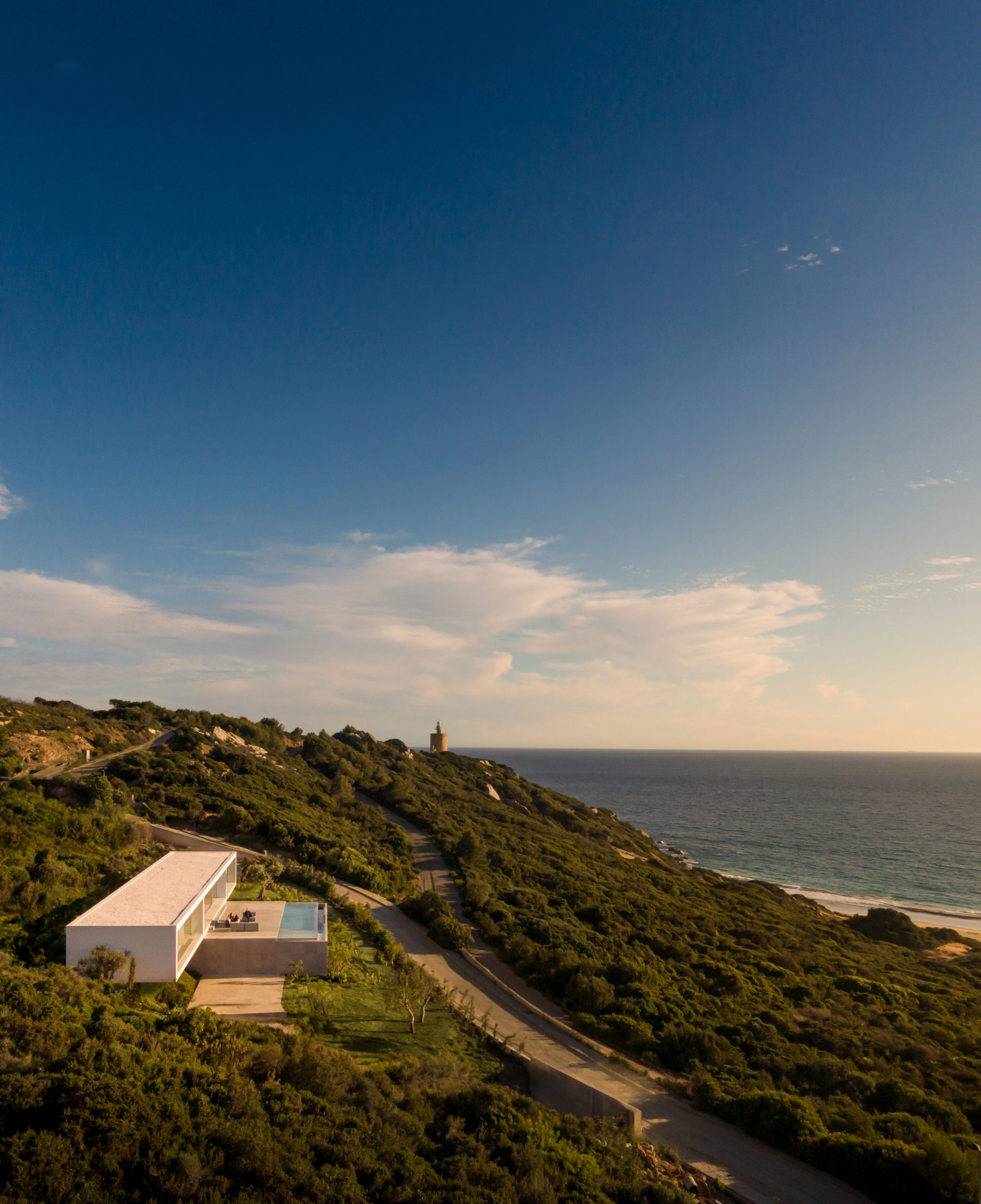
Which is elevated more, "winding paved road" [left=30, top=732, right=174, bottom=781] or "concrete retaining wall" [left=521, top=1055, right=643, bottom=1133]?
"winding paved road" [left=30, top=732, right=174, bottom=781]

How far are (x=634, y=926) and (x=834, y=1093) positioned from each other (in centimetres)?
1452

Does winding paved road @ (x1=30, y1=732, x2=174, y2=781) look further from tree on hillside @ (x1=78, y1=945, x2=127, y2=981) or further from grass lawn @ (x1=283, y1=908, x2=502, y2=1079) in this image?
grass lawn @ (x1=283, y1=908, x2=502, y2=1079)

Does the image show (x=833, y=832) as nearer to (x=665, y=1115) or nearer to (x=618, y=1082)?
(x=618, y=1082)

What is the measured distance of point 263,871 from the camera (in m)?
26.0

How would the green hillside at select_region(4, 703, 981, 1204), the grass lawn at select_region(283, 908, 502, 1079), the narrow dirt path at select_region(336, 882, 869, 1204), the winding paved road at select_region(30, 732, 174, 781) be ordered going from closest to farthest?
the narrow dirt path at select_region(336, 882, 869, 1204), the green hillside at select_region(4, 703, 981, 1204), the grass lawn at select_region(283, 908, 502, 1079), the winding paved road at select_region(30, 732, 174, 781)

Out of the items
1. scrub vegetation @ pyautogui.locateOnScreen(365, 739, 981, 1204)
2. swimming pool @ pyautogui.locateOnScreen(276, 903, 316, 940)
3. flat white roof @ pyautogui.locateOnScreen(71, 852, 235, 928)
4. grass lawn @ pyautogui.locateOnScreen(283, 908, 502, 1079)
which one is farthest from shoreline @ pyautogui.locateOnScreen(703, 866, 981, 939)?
flat white roof @ pyautogui.locateOnScreen(71, 852, 235, 928)

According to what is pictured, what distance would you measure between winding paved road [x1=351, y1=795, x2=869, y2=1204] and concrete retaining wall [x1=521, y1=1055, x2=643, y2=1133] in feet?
1.71

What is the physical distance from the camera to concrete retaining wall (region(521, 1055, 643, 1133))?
13.8 m

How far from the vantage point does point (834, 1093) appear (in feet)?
52.5

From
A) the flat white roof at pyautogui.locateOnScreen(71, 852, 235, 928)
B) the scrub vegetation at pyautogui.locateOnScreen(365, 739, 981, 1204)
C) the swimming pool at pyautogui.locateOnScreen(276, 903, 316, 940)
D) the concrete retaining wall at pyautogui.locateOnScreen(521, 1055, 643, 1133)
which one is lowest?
the scrub vegetation at pyautogui.locateOnScreen(365, 739, 981, 1204)

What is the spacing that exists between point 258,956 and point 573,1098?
970cm

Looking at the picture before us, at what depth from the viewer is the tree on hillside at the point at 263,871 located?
25.8m

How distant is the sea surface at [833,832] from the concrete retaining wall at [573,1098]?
139 ft

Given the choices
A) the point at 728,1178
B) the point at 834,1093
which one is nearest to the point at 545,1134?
the point at 728,1178
